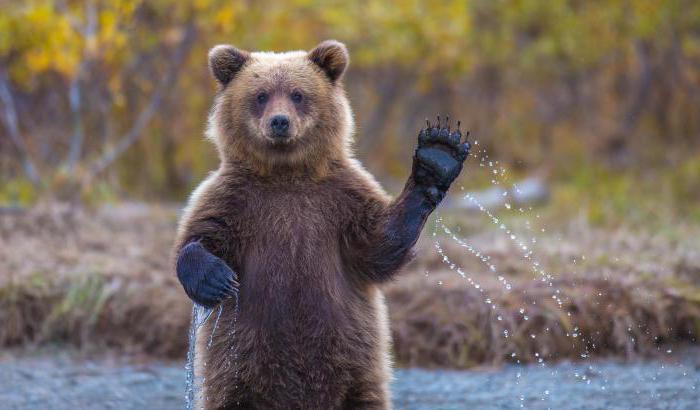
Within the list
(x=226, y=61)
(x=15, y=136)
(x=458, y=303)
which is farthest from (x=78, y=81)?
(x=226, y=61)

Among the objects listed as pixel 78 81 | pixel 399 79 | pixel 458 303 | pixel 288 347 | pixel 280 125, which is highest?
pixel 399 79

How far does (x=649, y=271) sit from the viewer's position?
6.32m

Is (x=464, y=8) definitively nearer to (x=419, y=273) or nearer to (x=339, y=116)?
(x=419, y=273)

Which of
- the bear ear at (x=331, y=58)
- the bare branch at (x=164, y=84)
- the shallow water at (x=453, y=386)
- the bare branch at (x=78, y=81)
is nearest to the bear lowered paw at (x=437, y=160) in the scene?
the bear ear at (x=331, y=58)

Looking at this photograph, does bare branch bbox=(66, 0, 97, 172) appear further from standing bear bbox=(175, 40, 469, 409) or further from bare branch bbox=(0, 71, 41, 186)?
standing bear bbox=(175, 40, 469, 409)

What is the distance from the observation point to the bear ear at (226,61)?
4184 millimetres

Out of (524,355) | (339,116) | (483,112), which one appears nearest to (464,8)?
(483,112)

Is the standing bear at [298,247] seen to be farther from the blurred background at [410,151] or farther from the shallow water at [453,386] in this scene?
the shallow water at [453,386]

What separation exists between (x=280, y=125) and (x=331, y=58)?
515 mm

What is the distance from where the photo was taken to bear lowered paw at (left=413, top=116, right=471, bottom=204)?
3832 mm

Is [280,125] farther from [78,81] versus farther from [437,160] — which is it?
[78,81]

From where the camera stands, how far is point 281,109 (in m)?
3.94

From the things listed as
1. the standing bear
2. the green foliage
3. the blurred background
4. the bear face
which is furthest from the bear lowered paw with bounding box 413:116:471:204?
the green foliage

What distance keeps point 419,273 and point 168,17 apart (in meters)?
4.33
